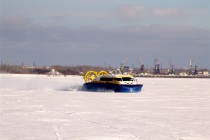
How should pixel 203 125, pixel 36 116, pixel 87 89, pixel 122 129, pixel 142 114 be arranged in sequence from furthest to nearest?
pixel 87 89 → pixel 142 114 → pixel 36 116 → pixel 203 125 → pixel 122 129

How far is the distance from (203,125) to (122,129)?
9.24 ft

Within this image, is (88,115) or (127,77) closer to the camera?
(88,115)

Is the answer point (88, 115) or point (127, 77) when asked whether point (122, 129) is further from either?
point (127, 77)

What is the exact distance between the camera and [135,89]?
32.7 m

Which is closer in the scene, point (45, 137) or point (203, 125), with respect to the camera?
point (45, 137)

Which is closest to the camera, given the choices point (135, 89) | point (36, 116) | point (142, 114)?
point (36, 116)

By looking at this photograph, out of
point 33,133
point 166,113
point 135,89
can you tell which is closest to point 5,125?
point 33,133

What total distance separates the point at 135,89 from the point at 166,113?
1677cm

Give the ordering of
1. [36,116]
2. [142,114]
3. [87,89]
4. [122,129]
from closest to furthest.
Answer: [122,129], [36,116], [142,114], [87,89]

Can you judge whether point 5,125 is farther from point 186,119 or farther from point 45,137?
point 186,119

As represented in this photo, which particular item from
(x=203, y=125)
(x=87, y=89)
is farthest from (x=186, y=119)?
(x=87, y=89)

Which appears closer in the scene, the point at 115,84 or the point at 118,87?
the point at 118,87

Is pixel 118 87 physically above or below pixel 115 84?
below

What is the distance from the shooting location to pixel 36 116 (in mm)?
14391
